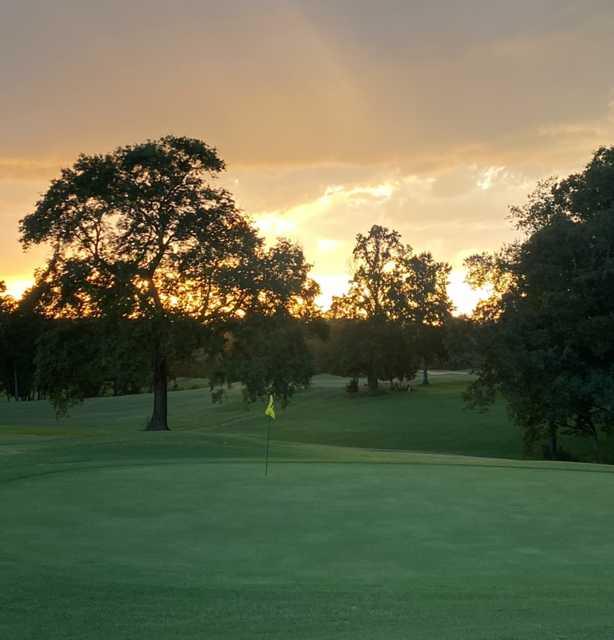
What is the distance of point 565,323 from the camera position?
35.3 m

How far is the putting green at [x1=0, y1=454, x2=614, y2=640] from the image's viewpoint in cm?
577

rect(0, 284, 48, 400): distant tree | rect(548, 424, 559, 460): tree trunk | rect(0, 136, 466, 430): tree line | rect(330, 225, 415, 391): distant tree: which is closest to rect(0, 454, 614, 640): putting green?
rect(0, 136, 466, 430): tree line

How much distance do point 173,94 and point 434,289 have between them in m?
47.4

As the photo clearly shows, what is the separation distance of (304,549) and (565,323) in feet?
95.2

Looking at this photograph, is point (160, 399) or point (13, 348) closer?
point (160, 399)

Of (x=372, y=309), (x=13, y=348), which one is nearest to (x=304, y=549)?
(x=372, y=309)

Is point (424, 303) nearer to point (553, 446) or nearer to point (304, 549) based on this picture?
point (553, 446)

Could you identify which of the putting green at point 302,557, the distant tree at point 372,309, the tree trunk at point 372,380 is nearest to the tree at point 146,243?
the putting green at point 302,557

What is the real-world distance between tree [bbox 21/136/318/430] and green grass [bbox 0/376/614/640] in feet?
60.4

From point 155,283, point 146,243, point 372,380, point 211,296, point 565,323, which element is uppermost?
point 146,243

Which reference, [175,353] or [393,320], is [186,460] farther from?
[393,320]

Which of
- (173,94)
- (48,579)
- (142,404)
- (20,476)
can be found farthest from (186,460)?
(142,404)

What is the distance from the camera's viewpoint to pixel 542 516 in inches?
426

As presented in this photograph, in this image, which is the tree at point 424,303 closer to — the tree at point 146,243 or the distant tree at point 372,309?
the distant tree at point 372,309
